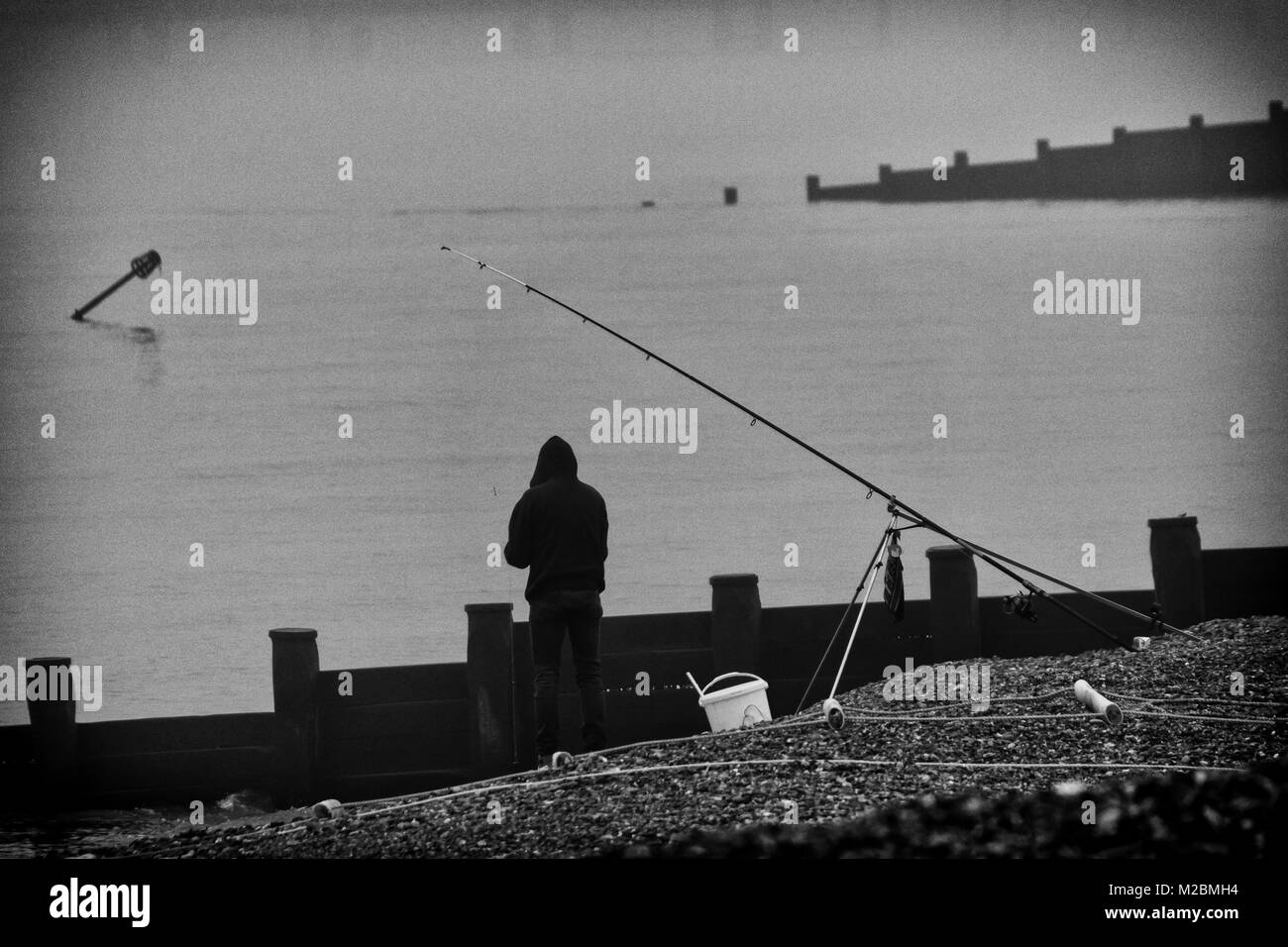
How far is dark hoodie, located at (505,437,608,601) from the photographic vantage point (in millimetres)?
7848

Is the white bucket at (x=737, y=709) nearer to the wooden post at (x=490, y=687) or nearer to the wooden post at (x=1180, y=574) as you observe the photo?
the wooden post at (x=490, y=687)

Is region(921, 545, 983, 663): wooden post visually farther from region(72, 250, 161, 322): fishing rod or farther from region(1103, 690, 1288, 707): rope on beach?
region(72, 250, 161, 322): fishing rod

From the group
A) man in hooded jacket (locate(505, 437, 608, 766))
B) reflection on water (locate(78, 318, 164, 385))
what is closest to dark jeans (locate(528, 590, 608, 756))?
man in hooded jacket (locate(505, 437, 608, 766))

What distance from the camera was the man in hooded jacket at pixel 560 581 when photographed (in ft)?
25.7

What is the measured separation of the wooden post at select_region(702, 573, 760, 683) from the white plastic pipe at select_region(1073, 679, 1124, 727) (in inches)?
79.6

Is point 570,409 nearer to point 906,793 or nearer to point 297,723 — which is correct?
point 297,723

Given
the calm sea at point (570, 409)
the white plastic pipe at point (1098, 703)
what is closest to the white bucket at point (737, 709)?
the white plastic pipe at point (1098, 703)

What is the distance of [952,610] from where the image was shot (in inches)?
372

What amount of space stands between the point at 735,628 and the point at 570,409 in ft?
56.2

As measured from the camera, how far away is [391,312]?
37.1 metres

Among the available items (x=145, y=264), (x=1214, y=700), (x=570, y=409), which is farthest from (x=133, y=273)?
(x=1214, y=700)

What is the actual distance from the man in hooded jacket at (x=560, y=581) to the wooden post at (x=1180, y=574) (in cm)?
379
